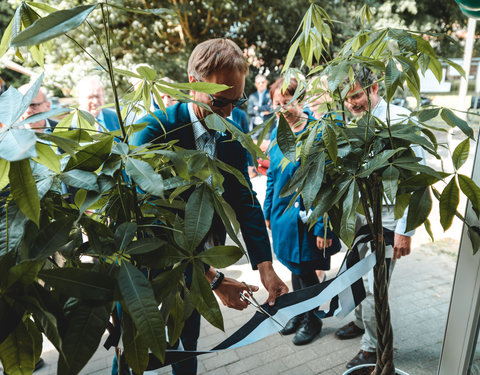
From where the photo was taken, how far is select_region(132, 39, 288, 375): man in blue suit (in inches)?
63.5

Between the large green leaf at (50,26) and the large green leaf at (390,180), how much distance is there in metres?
0.94

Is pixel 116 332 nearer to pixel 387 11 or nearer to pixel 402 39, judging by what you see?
pixel 402 39

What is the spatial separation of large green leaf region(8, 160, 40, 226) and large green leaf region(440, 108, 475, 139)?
1231mm

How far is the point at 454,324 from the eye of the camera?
1691 mm

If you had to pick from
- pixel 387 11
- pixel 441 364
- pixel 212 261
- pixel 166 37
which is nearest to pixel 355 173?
pixel 212 261

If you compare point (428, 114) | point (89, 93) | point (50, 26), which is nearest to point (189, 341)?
point (428, 114)

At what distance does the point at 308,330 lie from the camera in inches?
117

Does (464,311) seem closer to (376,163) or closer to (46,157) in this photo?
(376,163)

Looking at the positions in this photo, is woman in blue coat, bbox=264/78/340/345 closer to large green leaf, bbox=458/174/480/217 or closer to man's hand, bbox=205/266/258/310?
man's hand, bbox=205/266/258/310

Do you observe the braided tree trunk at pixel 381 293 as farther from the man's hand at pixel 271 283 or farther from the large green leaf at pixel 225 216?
the large green leaf at pixel 225 216

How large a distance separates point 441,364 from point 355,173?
123cm

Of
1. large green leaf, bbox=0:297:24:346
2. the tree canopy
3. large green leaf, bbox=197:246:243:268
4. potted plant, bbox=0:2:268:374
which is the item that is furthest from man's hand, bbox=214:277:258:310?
the tree canopy

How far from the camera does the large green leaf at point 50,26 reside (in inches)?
26.8

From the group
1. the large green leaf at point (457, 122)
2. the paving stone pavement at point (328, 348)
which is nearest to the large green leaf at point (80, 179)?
the large green leaf at point (457, 122)
